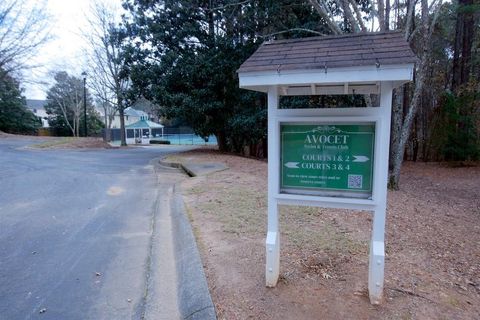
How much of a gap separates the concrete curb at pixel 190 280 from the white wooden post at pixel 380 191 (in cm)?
131

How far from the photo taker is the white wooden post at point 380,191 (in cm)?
259

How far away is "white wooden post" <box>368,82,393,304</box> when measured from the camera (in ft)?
8.48

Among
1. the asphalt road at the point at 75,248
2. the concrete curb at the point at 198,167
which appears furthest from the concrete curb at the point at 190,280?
the concrete curb at the point at 198,167

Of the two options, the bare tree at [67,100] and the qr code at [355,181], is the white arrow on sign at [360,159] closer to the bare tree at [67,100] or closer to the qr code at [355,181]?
the qr code at [355,181]

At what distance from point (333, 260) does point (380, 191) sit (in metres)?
1.12

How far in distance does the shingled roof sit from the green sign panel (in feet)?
1.64

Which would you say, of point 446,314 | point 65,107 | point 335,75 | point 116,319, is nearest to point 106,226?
point 116,319

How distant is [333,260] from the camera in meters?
3.42

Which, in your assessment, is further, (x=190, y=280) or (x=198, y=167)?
(x=198, y=167)

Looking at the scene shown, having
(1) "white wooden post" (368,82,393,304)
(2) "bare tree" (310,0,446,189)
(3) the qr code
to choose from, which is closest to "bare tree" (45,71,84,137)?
(2) "bare tree" (310,0,446,189)

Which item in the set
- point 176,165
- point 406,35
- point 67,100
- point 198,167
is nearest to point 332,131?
point 406,35

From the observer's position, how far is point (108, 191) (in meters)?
7.50

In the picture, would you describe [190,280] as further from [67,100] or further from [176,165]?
[67,100]

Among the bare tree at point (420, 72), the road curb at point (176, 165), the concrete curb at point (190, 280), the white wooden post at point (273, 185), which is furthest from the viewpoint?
the road curb at point (176, 165)
